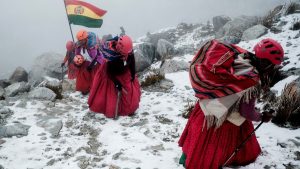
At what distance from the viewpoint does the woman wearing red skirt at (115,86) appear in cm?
593

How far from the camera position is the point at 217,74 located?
3.10 meters

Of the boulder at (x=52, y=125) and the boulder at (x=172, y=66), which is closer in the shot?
the boulder at (x=52, y=125)

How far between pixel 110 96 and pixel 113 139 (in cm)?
130

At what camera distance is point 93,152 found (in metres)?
4.76

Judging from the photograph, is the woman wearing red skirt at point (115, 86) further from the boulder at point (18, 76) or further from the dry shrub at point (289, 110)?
the boulder at point (18, 76)

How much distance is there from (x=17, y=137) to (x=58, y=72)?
939cm

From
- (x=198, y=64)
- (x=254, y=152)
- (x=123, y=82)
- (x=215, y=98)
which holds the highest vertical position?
(x=198, y=64)

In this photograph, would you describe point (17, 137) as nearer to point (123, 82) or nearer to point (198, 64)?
point (123, 82)

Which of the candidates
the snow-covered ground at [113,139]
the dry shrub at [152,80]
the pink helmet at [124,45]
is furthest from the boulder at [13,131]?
the dry shrub at [152,80]

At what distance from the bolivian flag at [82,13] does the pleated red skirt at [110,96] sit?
341 cm

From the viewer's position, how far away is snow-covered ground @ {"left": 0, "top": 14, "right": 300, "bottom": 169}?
426 centimetres

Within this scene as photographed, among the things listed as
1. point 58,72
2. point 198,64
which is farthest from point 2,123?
point 58,72

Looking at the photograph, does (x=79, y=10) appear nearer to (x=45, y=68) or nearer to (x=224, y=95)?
(x=45, y=68)

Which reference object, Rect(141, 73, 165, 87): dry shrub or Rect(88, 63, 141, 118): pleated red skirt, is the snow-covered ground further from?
Rect(141, 73, 165, 87): dry shrub
